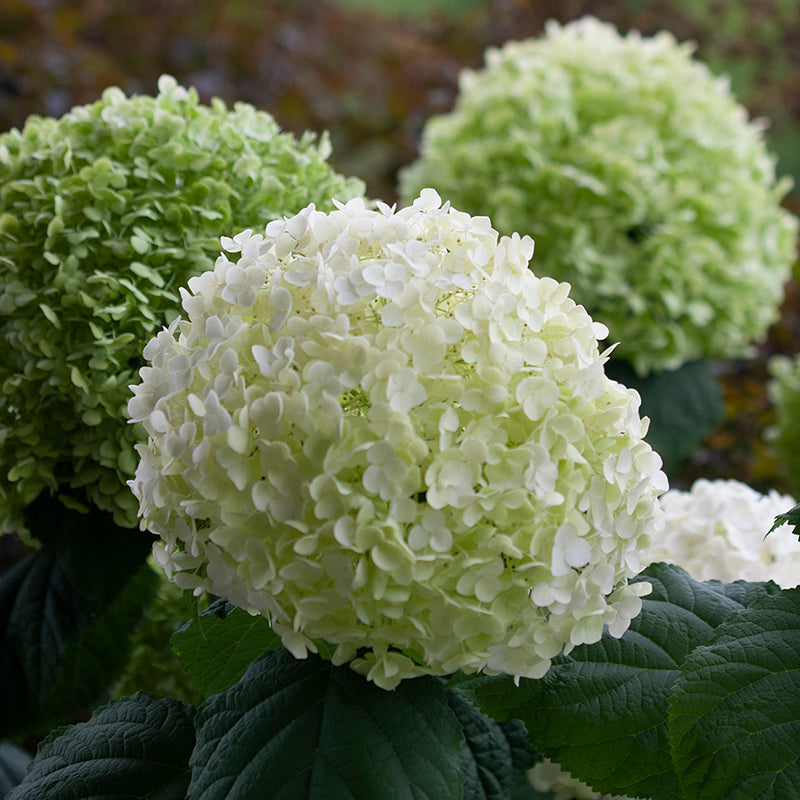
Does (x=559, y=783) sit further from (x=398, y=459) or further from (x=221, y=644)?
(x=398, y=459)

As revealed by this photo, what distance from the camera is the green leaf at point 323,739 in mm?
717

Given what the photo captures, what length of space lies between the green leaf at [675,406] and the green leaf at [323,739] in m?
1.01

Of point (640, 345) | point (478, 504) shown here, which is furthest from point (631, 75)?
point (478, 504)

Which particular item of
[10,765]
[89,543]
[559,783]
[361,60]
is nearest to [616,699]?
[559,783]

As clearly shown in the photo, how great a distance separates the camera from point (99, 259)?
102 cm

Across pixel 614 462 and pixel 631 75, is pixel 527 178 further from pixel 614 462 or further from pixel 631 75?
pixel 614 462

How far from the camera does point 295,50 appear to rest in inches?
141

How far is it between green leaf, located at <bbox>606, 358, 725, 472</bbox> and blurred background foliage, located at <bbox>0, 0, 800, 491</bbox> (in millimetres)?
567

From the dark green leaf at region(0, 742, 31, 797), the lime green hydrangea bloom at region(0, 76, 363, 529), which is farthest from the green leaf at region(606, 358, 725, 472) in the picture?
the dark green leaf at region(0, 742, 31, 797)

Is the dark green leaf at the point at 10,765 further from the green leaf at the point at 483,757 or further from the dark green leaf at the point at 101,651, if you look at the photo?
the green leaf at the point at 483,757

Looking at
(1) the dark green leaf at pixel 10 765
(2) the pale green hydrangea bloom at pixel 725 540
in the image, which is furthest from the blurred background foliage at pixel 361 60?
(1) the dark green leaf at pixel 10 765

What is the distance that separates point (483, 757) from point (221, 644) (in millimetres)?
288

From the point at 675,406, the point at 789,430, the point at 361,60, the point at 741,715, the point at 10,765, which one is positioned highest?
the point at 361,60

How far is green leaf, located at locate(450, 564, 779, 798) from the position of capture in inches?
32.0
